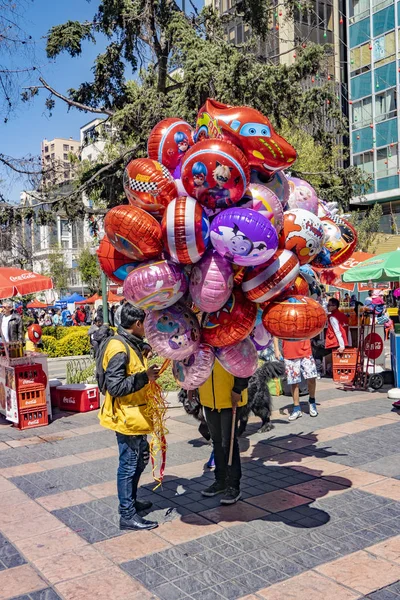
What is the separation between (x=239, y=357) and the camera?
4215 millimetres

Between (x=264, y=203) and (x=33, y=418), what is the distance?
5949mm

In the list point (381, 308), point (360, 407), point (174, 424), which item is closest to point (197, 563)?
point (174, 424)

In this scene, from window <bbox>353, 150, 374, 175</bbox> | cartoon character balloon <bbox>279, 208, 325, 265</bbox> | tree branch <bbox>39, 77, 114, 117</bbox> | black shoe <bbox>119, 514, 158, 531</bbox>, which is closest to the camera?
cartoon character balloon <bbox>279, 208, 325, 265</bbox>

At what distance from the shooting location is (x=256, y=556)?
156 inches

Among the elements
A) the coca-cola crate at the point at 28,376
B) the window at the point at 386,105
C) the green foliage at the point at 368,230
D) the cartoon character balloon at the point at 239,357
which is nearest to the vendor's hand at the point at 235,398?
the cartoon character balloon at the point at 239,357


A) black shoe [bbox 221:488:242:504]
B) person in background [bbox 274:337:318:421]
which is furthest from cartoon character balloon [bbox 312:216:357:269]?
person in background [bbox 274:337:318:421]

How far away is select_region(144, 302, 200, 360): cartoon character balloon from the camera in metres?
4.01

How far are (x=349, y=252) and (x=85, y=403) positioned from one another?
595 cm

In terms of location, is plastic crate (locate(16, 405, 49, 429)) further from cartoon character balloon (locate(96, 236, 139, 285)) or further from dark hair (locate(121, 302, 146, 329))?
cartoon character balloon (locate(96, 236, 139, 285))

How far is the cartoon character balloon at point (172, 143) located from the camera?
167 inches

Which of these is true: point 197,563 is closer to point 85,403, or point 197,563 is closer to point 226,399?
point 226,399

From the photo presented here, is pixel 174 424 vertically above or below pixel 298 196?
below

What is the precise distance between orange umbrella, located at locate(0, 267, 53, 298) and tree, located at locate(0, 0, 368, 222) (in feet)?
17.2

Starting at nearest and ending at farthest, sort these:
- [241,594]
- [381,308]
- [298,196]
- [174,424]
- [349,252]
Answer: [241,594], [298,196], [349,252], [174,424], [381,308]
